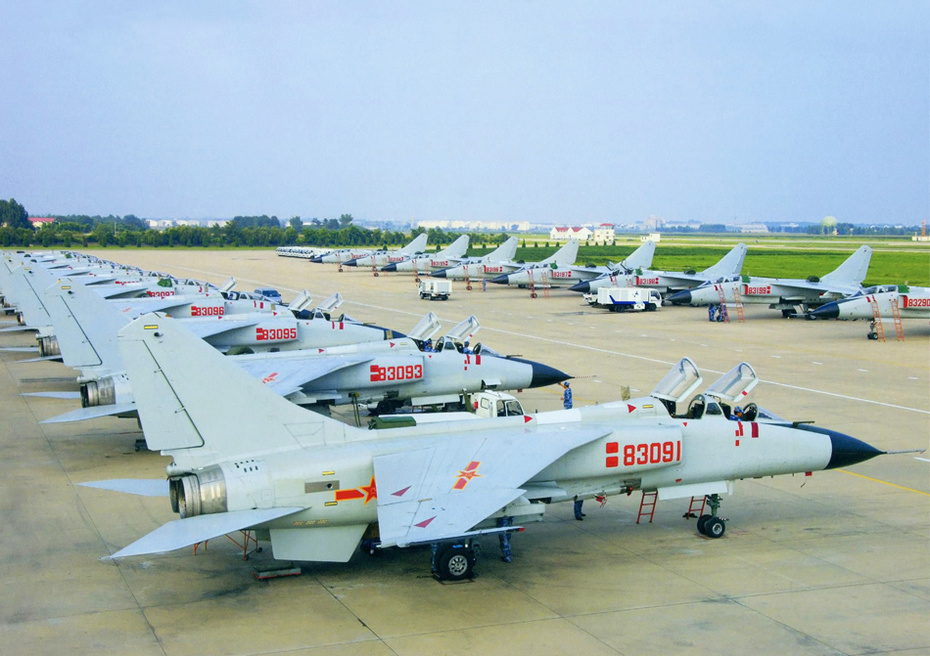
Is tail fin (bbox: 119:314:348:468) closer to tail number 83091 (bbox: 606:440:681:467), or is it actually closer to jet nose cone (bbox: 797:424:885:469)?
tail number 83091 (bbox: 606:440:681:467)

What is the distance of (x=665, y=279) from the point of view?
60250mm

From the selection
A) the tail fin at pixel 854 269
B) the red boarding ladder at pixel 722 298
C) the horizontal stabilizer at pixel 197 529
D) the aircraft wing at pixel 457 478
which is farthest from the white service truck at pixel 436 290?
the horizontal stabilizer at pixel 197 529

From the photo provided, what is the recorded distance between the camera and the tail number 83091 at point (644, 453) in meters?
14.6

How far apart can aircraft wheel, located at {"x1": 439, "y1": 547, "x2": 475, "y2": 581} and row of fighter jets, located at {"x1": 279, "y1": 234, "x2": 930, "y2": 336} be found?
118 feet

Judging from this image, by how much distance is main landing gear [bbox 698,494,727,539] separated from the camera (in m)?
15.3

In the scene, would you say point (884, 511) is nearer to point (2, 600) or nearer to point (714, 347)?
point (2, 600)

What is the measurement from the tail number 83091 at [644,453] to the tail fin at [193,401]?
499 cm

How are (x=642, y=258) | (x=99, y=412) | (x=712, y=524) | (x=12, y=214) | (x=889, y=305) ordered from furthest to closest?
(x=12, y=214) → (x=642, y=258) → (x=889, y=305) → (x=99, y=412) → (x=712, y=524)

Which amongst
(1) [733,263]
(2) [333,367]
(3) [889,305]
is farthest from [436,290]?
(2) [333,367]

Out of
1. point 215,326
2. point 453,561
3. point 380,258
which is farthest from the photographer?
point 380,258

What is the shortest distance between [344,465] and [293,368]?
10.2m

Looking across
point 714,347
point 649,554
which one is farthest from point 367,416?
point 714,347

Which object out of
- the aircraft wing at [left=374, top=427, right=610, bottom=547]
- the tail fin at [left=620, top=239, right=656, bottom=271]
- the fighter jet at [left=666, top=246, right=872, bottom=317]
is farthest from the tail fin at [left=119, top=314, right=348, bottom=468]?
the tail fin at [left=620, top=239, right=656, bottom=271]

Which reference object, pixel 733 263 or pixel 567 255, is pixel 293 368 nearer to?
pixel 733 263
